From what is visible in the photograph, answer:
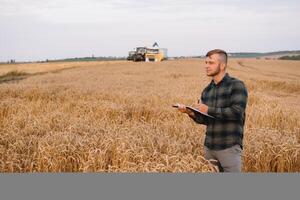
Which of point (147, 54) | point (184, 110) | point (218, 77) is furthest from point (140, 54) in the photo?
point (184, 110)

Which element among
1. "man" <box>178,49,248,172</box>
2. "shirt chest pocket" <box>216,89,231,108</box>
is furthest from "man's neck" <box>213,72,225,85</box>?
"shirt chest pocket" <box>216,89,231,108</box>

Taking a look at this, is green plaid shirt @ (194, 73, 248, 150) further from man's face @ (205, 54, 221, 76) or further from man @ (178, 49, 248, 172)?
man's face @ (205, 54, 221, 76)

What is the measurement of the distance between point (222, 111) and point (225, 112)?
3 centimetres

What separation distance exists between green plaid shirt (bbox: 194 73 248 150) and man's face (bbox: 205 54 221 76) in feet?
0.49

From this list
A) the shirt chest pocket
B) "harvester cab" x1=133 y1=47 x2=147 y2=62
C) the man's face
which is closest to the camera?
the man's face

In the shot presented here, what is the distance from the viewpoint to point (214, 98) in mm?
4414

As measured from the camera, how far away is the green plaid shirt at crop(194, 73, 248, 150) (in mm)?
4254

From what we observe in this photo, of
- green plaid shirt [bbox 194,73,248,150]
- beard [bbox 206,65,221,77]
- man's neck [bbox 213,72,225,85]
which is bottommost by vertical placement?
green plaid shirt [bbox 194,73,248,150]

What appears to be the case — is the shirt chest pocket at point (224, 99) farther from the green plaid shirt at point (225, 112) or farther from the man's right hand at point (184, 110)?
the man's right hand at point (184, 110)

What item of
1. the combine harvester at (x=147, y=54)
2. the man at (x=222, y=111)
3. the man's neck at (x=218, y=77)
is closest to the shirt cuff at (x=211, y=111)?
the man at (x=222, y=111)

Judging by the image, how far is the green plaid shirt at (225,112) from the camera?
425 centimetres

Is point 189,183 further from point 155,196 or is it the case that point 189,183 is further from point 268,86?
point 268,86

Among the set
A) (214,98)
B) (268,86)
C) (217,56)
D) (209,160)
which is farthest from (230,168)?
(268,86)

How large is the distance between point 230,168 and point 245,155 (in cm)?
150
